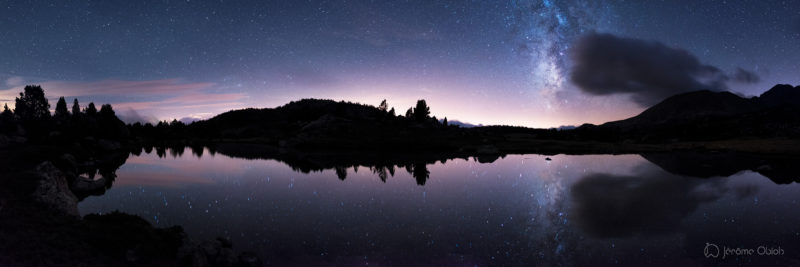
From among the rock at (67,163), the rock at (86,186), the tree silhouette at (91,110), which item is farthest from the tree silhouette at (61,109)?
the rock at (86,186)

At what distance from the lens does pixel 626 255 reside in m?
16.6

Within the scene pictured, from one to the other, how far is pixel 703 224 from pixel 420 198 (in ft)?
68.1

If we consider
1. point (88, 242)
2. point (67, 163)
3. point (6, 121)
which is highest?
point (6, 121)

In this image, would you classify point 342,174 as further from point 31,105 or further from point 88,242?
point 31,105

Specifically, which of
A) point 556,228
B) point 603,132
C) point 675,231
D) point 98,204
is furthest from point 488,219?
point 603,132

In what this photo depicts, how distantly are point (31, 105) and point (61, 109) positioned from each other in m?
18.6

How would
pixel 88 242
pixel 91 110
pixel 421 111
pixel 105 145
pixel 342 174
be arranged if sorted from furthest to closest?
pixel 421 111 < pixel 91 110 < pixel 105 145 < pixel 342 174 < pixel 88 242

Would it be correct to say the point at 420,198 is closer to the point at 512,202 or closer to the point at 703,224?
the point at 512,202

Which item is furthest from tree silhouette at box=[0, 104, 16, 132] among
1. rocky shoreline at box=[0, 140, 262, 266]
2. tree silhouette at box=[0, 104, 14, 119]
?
rocky shoreline at box=[0, 140, 262, 266]

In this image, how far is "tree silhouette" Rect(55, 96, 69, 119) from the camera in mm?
155188

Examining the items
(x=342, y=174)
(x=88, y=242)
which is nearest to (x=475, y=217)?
(x=88, y=242)

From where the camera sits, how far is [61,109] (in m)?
158

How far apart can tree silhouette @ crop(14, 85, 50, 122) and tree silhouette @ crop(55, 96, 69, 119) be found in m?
11.7

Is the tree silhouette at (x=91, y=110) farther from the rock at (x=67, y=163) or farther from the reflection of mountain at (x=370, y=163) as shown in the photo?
the rock at (x=67, y=163)
